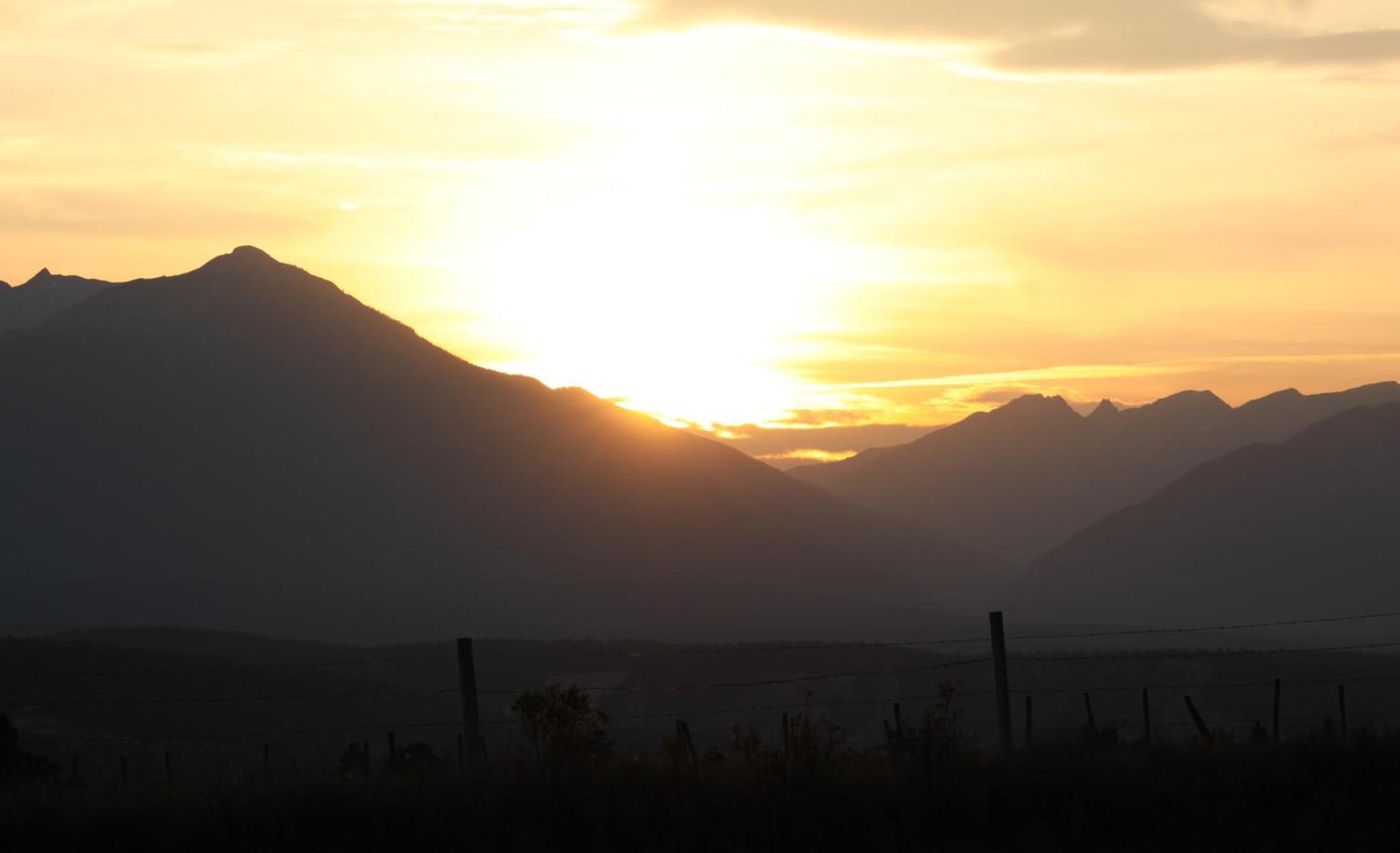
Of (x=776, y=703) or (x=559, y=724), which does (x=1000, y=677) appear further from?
(x=776, y=703)

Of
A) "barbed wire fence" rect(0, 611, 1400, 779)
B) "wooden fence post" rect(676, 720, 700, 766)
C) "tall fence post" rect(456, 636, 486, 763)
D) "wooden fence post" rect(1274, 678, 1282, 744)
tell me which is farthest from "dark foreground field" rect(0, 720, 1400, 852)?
"barbed wire fence" rect(0, 611, 1400, 779)

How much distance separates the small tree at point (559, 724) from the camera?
15695 mm

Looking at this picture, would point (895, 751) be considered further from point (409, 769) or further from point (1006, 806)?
point (409, 769)

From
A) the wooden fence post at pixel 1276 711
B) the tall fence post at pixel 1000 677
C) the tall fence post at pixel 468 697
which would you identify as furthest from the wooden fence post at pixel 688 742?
the wooden fence post at pixel 1276 711

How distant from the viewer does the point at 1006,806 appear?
15.0 meters

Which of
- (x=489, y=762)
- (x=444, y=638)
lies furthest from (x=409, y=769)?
(x=444, y=638)

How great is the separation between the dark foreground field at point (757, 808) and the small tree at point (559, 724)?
0.65 feet

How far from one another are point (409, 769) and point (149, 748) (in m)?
40.8

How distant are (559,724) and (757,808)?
2894 mm

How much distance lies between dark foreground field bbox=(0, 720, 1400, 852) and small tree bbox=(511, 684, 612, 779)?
7.8 inches

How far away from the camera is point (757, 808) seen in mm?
14414

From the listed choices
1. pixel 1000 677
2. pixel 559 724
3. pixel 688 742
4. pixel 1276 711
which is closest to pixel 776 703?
pixel 1276 711

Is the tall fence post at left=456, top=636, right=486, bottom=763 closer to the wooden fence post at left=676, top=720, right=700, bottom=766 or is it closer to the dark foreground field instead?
the dark foreground field

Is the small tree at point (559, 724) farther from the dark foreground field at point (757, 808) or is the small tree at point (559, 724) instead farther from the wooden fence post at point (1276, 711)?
the wooden fence post at point (1276, 711)
